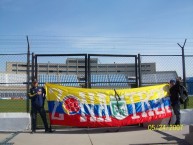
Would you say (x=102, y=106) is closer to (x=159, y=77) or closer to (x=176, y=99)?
(x=176, y=99)

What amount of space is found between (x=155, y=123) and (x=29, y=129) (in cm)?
445

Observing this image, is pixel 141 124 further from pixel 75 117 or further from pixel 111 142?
pixel 111 142

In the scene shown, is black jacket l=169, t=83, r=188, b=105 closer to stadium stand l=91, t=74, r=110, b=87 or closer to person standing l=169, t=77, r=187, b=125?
person standing l=169, t=77, r=187, b=125

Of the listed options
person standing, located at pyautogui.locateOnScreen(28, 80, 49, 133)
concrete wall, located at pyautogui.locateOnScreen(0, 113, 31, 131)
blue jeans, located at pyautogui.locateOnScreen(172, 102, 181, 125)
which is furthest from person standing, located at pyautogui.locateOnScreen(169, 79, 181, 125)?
concrete wall, located at pyautogui.locateOnScreen(0, 113, 31, 131)

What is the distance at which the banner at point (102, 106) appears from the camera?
1161cm

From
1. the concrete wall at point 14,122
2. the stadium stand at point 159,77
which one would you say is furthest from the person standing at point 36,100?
the stadium stand at point 159,77

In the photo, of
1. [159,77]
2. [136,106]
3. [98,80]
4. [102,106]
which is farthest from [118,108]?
[159,77]

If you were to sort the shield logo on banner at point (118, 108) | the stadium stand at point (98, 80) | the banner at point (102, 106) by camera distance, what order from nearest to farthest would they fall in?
the banner at point (102, 106) < the shield logo on banner at point (118, 108) < the stadium stand at point (98, 80)

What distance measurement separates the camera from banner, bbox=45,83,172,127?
38.1 ft

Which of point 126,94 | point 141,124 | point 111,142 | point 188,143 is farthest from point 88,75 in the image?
point 188,143

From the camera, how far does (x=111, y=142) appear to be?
9.47 metres

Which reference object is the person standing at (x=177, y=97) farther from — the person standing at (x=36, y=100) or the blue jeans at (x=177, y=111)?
the person standing at (x=36, y=100)

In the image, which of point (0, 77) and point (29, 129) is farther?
point (0, 77)

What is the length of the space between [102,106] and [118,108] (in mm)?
549
